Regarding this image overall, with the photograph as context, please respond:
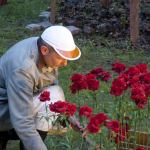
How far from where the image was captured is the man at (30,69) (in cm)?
366

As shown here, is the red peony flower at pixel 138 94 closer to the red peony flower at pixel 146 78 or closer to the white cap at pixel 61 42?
the red peony flower at pixel 146 78

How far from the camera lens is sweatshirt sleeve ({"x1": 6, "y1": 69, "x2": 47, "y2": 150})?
12.1 feet

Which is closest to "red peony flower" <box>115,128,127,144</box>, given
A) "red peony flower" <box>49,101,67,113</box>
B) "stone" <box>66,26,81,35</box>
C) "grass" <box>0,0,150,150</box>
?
"red peony flower" <box>49,101,67,113</box>


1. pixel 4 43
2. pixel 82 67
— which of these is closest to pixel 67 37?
pixel 82 67

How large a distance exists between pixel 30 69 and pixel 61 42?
1.00ft

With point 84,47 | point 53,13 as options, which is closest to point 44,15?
point 53,13

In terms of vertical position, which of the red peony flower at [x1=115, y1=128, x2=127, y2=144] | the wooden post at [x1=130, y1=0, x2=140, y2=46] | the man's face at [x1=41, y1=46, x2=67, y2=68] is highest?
the man's face at [x1=41, y1=46, x2=67, y2=68]

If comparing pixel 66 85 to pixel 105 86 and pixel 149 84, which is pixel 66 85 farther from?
pixel 149 84

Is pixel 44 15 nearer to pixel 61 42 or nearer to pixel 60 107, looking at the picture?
pixel 61 42

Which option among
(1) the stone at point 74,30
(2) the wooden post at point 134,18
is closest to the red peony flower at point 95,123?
(2) the wooden post at point 134,18

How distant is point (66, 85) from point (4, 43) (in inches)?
108

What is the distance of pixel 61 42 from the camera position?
3635 mm

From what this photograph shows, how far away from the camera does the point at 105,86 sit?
21.8 ft

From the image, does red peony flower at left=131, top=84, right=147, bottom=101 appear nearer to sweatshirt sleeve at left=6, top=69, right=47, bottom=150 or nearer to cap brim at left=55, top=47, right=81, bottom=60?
cap brim at left=55, top=47, right=81, bottom=60
